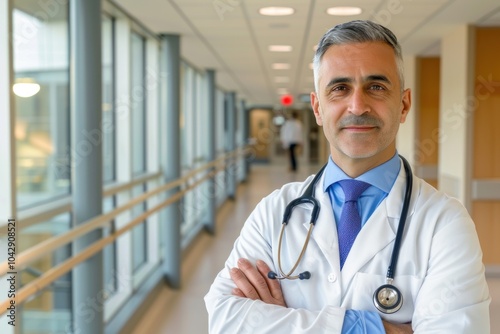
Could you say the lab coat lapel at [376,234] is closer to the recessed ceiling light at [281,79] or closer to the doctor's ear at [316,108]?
the doctor's ear at [316,108]

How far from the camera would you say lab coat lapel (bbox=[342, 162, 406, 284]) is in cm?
144

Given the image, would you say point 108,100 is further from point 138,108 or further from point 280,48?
point 280,48

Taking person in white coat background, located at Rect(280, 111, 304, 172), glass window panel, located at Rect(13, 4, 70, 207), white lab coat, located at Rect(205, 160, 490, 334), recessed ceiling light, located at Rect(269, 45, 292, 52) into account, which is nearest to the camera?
white lab coat, located at Rect(205, 160, 490, 334)

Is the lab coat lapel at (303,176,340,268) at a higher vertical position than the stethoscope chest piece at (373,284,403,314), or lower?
higher

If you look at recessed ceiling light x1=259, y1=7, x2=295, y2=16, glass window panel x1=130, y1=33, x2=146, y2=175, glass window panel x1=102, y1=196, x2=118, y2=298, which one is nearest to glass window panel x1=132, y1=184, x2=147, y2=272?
glass window panel x1=130, y1=33, x2=146, y2=175

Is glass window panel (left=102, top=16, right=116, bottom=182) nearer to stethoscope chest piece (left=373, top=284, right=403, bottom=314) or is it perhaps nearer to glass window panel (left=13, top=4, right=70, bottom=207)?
glass window panel (left=13, top=4, right=70, bottom=207)

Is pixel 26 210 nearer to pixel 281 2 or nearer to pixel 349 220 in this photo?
pixel 281 2

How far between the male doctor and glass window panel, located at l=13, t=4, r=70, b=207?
126 inches

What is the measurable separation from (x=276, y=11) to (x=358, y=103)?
3.85 meters

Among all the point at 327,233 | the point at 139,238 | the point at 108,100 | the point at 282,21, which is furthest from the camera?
the point at 139,238

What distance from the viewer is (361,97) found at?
54.8 inches

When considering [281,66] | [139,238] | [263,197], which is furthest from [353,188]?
[281,66]

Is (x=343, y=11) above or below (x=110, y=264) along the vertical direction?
above

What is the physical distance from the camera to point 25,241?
14.0 feet
